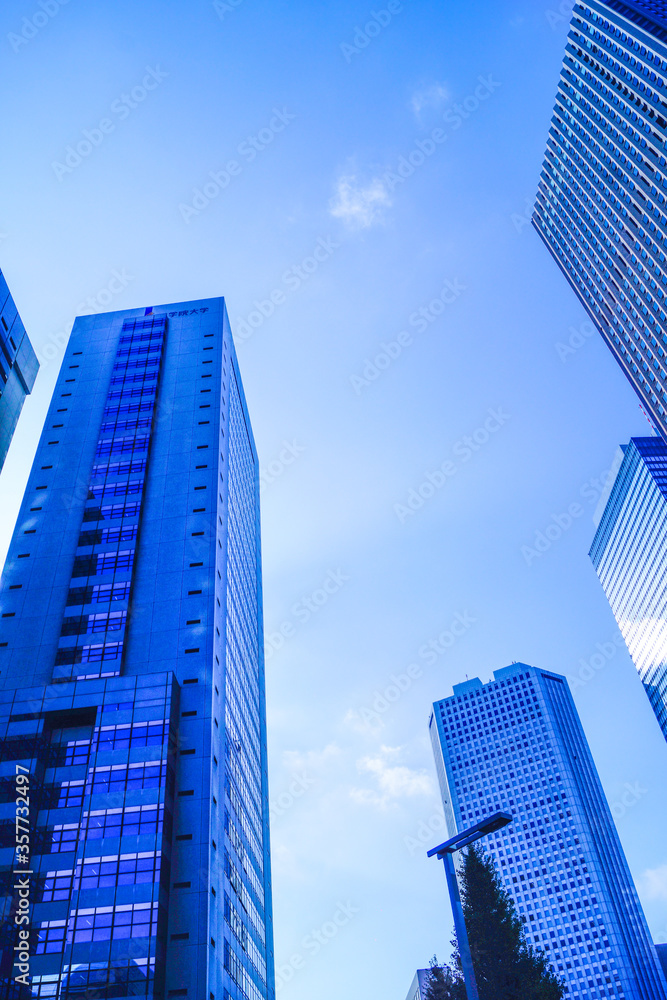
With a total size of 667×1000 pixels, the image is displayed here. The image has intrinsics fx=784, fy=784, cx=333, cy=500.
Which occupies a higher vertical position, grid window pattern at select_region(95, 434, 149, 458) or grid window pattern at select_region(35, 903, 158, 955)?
grid window pattern at select_region(95, 434, 149, 458)

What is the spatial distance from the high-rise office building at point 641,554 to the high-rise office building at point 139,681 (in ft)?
277

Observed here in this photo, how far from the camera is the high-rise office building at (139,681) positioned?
55875 mm

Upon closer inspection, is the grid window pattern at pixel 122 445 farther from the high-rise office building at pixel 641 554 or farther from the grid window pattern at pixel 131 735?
the high-rise office building at pixel 641 554

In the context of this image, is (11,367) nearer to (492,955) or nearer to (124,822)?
(124,822)

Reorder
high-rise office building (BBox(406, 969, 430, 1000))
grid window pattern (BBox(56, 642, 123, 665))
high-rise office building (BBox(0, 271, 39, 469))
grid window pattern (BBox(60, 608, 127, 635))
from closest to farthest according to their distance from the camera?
high-rise office building (BBox(0, 271, 39, 469)) → grid window pattern (BBox(56, 642, 123, 665)) → grid window pattern (BBox(60, 608, 127, 635)) → high-rise office building (BBox(406, 969, 430, 1000))

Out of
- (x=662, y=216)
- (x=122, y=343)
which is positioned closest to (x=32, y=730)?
(x=122, y=343)

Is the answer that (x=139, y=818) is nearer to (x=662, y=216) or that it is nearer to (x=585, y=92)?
(x=662, y=216)

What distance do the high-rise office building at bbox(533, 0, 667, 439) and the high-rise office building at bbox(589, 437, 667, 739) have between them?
3164cm

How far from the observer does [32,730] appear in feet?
215

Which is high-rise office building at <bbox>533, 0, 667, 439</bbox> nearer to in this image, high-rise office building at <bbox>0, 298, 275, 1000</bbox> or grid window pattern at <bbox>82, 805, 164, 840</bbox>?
high-rise office building at <bbox>0, 298, 275, 1000</bbox>

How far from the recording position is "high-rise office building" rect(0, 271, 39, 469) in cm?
6347

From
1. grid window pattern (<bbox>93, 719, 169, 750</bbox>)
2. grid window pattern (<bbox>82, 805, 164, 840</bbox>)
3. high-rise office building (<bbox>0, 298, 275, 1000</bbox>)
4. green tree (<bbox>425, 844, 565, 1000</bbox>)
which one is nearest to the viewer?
green tree (<bbox>425, 844, 565, 1000</bbox>)

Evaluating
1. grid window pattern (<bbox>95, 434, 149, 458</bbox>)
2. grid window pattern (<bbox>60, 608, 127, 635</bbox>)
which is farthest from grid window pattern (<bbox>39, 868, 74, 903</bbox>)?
grid window pattern (<bbox>95, 434, 149, 458</bbox>)

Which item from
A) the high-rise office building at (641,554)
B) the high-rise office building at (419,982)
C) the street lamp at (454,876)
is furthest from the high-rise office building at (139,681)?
the high-rise office building at (641,554)
